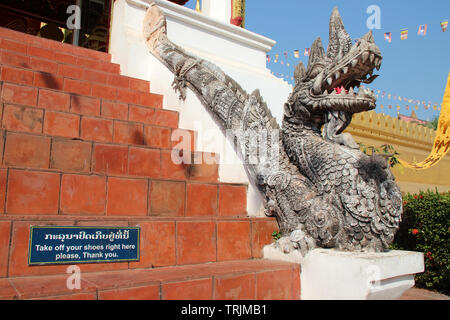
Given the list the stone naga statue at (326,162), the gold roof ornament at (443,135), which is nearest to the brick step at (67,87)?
the stone naga statue at (326,162)

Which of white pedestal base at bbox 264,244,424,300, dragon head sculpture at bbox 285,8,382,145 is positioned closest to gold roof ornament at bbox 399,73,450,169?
dragon head sculpture at bbox 285,8,382,145

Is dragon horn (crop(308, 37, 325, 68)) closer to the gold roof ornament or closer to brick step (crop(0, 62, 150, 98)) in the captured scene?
brick step (crop(0, 62, 150, 98))

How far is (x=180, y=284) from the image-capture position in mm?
1831

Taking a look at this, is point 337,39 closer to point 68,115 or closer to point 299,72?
point 299,72

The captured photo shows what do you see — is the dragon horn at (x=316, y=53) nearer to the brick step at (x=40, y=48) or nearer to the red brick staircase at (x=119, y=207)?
the red brick staircase at (x=119, y=207)

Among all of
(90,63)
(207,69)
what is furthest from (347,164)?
(90,63)

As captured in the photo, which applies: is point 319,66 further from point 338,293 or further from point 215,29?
point 215,29

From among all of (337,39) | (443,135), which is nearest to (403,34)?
(443,135)

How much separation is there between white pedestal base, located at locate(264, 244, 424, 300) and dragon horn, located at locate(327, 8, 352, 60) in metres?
1.35

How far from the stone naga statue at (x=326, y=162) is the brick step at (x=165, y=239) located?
251 millimetres

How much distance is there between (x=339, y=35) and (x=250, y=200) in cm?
142

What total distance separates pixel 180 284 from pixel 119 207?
29.7 inches

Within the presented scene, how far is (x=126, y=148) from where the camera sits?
276cm

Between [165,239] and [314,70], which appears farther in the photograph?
[314,70]
